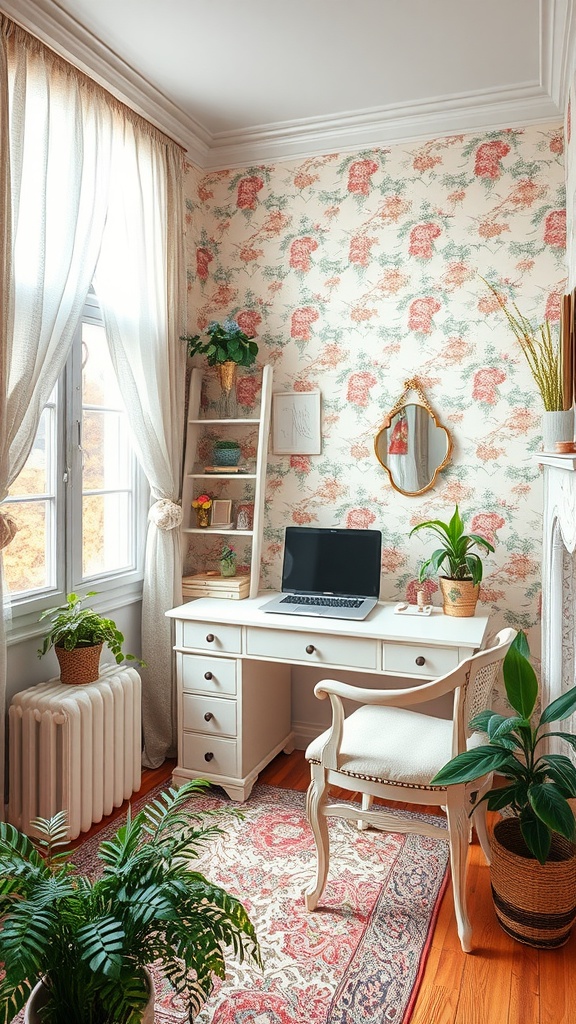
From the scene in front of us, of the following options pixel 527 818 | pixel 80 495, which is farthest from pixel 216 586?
pixel 527 818

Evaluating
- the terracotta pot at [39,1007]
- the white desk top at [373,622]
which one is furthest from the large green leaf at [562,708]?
the terracotta pot at [39,1007]

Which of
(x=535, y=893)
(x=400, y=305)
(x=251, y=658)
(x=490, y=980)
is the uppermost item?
(x=400, y=305)

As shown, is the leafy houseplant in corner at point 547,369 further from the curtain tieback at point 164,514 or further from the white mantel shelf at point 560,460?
the curtain tieback at point 164,514

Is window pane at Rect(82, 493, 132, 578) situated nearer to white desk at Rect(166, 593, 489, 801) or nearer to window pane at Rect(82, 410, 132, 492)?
window pane at Rect(82, 410, 132, 492)

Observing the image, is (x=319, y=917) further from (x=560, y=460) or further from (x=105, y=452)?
(x=105, y=452)

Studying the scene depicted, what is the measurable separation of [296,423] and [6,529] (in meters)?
1.52

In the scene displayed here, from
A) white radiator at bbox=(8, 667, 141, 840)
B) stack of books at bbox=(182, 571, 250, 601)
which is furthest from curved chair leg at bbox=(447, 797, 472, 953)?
stack of books at bbox=(182, 571, 250, 601)

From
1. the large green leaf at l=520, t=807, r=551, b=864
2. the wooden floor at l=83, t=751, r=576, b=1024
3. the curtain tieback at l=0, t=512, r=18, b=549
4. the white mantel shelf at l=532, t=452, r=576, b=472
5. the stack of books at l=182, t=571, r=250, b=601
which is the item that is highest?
the white mantel shelf at l=532, t=452, r=576, b=472

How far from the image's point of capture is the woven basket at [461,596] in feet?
9.24

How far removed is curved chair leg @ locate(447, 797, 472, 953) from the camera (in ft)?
6.58

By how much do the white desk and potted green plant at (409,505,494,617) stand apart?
0.06m

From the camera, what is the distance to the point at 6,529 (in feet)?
7.39

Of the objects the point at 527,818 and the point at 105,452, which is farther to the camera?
the point at 105,452

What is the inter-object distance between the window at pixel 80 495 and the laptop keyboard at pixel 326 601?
2.39 feet
